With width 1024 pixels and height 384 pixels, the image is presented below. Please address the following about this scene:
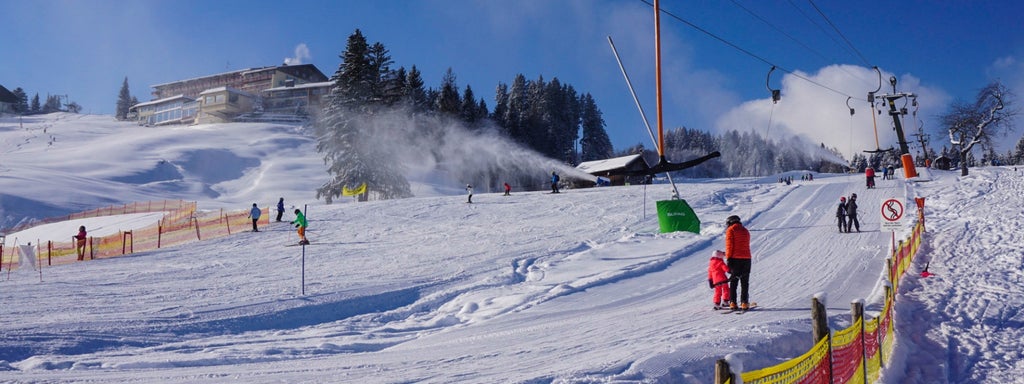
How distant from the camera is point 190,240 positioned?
25812 millimetres

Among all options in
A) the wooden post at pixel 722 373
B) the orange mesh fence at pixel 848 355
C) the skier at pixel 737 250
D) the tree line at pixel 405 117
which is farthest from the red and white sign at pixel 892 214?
the tree line at pixel 405 117

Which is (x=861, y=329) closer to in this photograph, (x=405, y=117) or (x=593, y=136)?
(x=405, y=117)

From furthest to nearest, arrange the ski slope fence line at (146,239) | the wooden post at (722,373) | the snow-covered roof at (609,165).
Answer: the snow-covered roof at (609,165) → the ski slope fence line at (146,239) → the wooden post at (722,373)

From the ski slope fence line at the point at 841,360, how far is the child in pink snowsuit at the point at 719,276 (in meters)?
2.37

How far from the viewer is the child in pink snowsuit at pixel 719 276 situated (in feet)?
34.6

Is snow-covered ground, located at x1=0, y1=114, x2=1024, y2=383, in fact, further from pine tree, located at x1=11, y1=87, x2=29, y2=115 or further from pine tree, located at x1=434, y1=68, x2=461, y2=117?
pine tree, located at x1=11, y1=87, x2=29, y2=115

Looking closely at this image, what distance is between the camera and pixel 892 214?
56.6ft

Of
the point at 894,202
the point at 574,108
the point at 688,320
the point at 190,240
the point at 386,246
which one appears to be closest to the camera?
the point at 688,320

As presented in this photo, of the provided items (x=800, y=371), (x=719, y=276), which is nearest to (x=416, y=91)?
(x=719, y=276)

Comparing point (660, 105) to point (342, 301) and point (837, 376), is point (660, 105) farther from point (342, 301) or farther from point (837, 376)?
point (342, 301)

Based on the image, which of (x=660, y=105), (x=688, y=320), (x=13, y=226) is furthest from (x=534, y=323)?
(x=13, y=226)

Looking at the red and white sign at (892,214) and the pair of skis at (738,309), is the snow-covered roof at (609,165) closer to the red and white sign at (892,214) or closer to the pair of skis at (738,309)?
the red and white sign at (892,214)

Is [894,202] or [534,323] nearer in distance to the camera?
[534,323]

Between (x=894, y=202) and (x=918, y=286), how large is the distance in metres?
4.31
